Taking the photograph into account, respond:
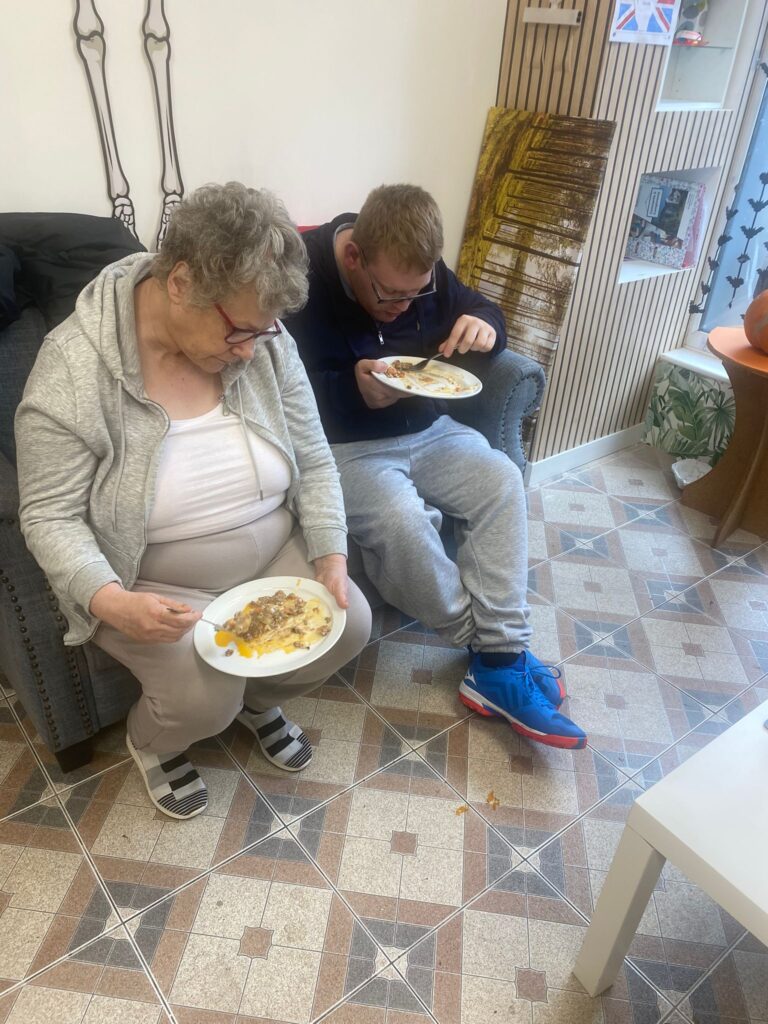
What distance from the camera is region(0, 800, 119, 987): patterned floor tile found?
4.12 feet

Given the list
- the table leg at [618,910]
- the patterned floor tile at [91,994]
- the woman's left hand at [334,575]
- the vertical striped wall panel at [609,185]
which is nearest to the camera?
the table leg at [618,910]

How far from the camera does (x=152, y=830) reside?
4.81ft

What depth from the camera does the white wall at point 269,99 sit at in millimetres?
1562

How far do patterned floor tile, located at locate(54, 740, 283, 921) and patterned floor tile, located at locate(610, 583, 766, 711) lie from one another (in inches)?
42.5

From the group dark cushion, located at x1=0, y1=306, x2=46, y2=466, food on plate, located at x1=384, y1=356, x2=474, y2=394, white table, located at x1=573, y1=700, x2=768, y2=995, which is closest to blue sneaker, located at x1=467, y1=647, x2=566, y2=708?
white table, located at x1=573, y1=700, x2=768, y2=995

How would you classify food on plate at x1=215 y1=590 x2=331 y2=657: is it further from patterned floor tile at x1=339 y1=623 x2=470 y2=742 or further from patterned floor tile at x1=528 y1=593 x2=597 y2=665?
patterned floor tile at x1=528 y1=593 x2=597 y2=665

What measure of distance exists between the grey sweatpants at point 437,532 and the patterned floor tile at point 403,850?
1.21 feet

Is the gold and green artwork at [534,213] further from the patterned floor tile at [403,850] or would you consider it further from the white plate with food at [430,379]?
the patterned floor tile at [403,850]

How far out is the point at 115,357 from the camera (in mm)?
1219

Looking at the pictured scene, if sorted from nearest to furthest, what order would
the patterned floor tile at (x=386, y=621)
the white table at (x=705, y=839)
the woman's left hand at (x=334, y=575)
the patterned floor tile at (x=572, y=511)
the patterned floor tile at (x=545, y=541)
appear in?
the white table at (x=705, y=839), the woman's left hand at (x=334, y=575), the patterned floor tile at (x=386, y=621), the patterned floor tile at (x=545, y=541), the patterned floor tile at (x=572, y=511)

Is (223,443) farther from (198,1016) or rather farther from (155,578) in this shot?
(198,1016)

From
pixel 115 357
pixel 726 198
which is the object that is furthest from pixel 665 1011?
pixel 726 198

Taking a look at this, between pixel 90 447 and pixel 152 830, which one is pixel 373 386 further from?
pixel 152 830

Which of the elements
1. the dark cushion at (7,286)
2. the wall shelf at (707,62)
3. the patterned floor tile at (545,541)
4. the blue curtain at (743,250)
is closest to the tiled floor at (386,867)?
the patterned floor tile at (545,541)
